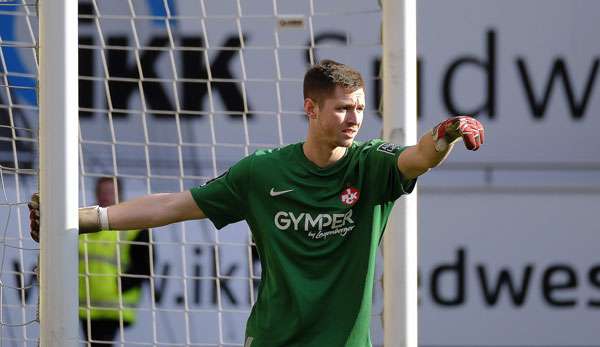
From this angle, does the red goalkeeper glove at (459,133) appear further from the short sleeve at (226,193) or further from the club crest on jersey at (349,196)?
the short sleeve at (226,193)

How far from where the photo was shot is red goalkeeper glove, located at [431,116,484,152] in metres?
3.20

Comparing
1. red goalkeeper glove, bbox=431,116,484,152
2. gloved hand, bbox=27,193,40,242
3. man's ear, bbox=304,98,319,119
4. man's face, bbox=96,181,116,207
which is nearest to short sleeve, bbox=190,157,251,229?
man's ear, bbox=304,98,319,119

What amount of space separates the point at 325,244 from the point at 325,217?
0.26 feet

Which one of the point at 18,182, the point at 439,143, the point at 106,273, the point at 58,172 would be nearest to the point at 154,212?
the point at 58,172

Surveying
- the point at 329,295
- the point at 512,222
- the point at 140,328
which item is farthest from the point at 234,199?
the point at 512,222

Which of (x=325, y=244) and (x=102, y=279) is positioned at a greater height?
(x=325, y=244)

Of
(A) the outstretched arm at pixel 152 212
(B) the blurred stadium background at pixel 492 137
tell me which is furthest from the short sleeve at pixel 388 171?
(B) the blurred stadium background at pixel 492 137

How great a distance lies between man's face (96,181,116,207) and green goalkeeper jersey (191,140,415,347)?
9.21ft

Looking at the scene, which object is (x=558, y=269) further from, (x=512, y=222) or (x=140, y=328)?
(x=140, y=328)

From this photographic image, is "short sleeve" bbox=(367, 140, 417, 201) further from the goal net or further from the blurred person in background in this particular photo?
the goal net

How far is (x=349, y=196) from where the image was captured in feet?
11.8

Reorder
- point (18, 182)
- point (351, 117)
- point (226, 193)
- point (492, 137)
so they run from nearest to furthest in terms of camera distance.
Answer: point (351, 117) < point (226, 193) < point (18, 182) < point (492, 137)

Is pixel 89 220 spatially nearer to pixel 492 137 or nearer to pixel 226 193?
pixel 226 193

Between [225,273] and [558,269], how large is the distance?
1.98 m
